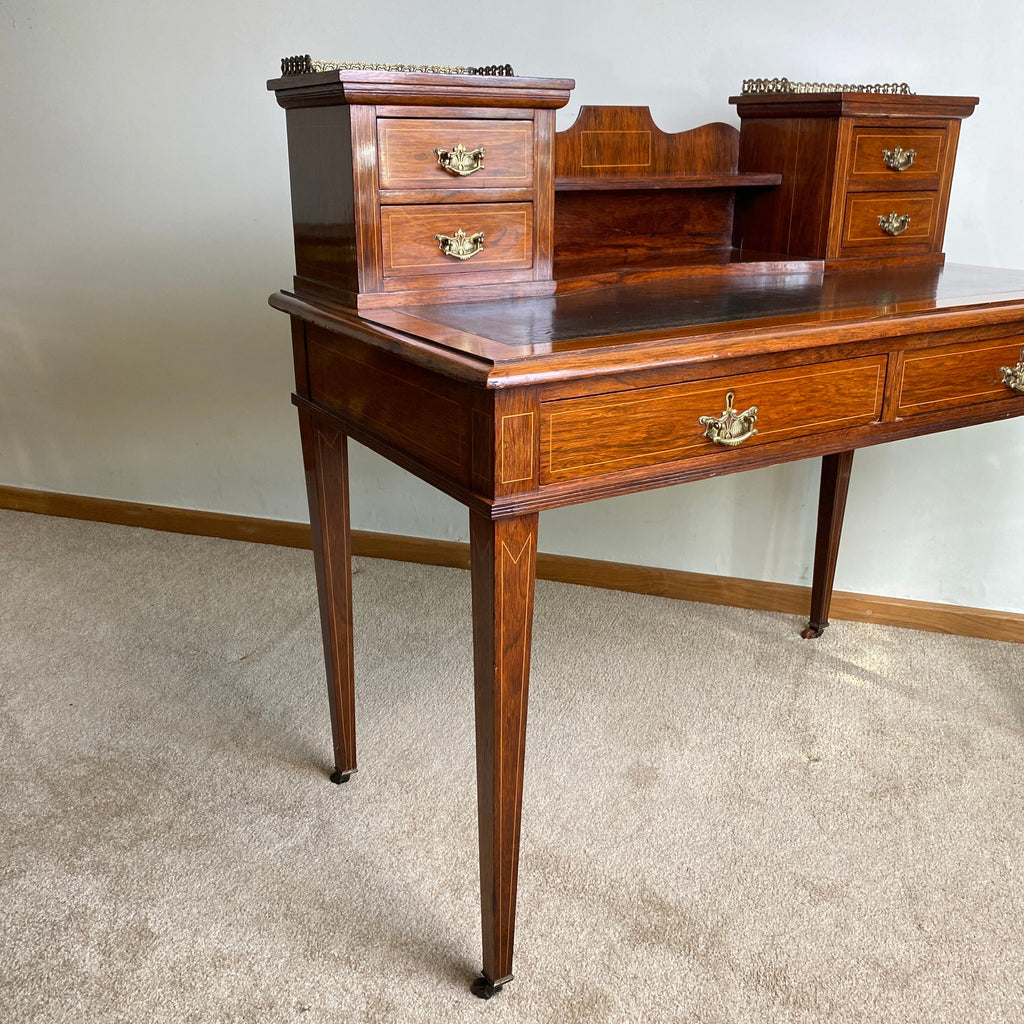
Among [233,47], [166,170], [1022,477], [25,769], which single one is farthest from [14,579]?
[1022,477]

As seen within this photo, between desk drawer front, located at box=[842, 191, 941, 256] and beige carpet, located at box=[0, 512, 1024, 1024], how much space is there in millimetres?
1096

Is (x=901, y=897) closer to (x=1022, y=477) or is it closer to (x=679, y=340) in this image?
(x=679, y=340)

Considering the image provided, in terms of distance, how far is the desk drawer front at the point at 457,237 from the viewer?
5.45 ft

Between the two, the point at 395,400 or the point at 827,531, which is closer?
the point at 395,400

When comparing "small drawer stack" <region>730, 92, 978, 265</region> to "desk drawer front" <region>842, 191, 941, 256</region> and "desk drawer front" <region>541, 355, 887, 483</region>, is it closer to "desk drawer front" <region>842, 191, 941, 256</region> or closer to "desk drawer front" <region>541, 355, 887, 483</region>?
"desk drawer front" <region>842, 191, 941, 256</region>

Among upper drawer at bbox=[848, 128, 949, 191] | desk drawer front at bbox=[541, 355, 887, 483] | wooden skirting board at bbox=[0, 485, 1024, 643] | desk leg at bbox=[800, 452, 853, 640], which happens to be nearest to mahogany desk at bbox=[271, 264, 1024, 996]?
desk drawer front at bbox=[541, 355, 887, 483]

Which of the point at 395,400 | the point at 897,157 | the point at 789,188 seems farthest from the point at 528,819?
the point at 897,157

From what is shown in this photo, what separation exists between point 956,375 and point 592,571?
5.07 ft

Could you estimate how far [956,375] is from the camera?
5.82 feet

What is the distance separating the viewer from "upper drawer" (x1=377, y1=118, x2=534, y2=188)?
1618 millimetres

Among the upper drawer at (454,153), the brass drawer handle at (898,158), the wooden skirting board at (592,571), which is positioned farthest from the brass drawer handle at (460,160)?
the wooden skirting board at (592,571)

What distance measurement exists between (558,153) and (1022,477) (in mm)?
1588

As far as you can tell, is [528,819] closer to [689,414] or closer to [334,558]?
[334,558]

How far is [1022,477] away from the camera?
275cm
